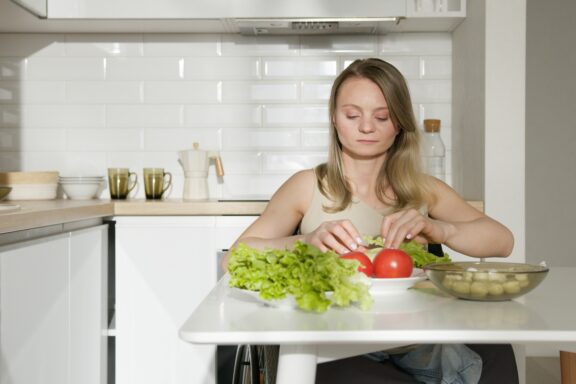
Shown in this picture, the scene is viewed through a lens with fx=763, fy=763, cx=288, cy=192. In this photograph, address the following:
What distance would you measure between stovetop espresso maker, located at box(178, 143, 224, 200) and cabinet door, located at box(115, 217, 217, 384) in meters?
0.43

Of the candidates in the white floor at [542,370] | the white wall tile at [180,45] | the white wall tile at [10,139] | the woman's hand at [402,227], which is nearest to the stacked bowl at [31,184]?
the white wall tile at [10,139]

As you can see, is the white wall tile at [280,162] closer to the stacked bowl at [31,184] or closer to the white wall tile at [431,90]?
the white wall tile at [431,90]

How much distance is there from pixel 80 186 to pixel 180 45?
0.85 m

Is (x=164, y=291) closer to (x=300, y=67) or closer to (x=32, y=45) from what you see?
(x=300, y=67)

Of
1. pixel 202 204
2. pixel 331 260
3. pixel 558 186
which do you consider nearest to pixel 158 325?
pixel 202 204

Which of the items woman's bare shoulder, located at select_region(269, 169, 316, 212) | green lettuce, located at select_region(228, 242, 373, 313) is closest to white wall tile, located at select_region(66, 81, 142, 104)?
woman's bare shoulder, located at select_region(269, 169, 316, 212)

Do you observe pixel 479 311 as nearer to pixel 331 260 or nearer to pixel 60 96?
pixel 331 260

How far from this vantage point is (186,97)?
3719mm

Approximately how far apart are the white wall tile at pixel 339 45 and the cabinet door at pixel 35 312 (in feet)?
5.54

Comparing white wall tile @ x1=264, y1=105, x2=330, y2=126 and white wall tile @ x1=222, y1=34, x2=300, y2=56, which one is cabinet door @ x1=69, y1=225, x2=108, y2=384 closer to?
white wall tile @ x1=264, y1=105, x2=330, y2=126

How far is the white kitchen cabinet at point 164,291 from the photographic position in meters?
3.06

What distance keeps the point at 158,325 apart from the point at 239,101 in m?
1.21

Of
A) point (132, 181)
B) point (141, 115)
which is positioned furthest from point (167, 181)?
point (141, 115)

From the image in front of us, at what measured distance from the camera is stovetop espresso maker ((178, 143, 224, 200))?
348 centimetres
